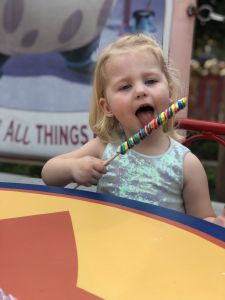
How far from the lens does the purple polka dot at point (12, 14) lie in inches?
111

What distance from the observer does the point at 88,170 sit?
47.0 inches

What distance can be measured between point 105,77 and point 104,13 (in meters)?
1.54

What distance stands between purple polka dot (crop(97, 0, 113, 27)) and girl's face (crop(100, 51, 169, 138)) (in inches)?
60.6

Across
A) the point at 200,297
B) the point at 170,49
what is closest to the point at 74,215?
the point at 200,297

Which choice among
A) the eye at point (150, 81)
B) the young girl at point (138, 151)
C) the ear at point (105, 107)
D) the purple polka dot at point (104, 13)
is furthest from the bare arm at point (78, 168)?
the purple polka dot at point (104, 13)

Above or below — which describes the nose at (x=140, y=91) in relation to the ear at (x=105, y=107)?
above

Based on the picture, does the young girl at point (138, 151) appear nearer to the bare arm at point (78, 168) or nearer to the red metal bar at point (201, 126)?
the bare arm at point (78, 168)

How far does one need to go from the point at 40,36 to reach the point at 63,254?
224cm

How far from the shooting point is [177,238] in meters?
0.86

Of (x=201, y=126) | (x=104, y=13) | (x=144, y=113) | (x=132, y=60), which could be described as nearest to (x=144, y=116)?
(x=144, y=113)

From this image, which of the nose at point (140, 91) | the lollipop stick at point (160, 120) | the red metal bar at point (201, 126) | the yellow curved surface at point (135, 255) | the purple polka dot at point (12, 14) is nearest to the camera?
the yellow curved surface at point (135, 255)

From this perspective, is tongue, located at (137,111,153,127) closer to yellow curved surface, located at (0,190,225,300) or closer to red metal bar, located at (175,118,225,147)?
yellow curved surface, located at (0,190,225,300)

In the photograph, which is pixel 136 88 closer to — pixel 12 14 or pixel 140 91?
pixel 140 91

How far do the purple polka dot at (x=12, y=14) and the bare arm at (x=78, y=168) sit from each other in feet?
5.38
